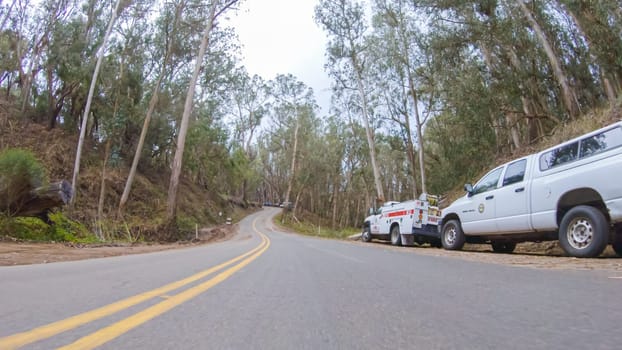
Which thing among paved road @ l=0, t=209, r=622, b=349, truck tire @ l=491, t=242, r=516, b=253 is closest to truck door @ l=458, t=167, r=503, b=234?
truck tire @ l=491, t=242, r=516, b=253

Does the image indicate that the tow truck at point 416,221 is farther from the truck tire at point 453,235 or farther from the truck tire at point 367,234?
the truck tire at point 367,234

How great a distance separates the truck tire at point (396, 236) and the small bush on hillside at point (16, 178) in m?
12.6

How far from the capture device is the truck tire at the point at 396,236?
16.4m

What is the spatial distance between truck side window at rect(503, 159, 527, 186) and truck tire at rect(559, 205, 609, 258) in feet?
5.57

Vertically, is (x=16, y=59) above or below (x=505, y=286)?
above

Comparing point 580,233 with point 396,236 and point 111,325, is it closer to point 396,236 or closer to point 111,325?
point 111,325

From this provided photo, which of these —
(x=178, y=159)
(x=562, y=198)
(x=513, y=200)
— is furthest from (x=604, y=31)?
(x=178, y=159)

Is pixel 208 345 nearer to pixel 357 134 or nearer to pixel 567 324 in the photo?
pixel 567 324

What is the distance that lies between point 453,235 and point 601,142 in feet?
16.4

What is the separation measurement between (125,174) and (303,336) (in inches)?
1328

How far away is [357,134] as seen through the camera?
4544cm

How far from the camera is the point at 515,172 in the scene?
9.34 m

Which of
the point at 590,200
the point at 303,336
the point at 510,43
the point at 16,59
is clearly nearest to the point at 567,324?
the point at 303,336

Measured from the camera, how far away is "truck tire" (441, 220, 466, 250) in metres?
11.2
